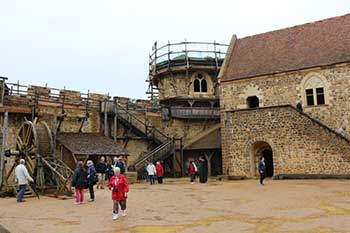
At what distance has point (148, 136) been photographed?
26969 mm

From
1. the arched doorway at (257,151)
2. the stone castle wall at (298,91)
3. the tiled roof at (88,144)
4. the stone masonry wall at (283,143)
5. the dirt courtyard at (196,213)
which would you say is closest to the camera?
the dirt courtyard at (196,213)

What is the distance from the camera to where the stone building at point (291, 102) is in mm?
19141

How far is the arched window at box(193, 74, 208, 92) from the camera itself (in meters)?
32.8

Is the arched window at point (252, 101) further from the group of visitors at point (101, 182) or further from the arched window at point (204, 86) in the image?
the group of visitors at point (101, 182)

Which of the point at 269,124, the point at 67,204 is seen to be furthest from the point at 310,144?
the point at 67,204

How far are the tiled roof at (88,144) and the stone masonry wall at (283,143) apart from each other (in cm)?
653

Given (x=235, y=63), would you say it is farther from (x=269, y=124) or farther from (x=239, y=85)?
(x=269, y=124)

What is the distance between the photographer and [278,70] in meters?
22.7

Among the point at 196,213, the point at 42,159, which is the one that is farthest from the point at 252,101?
the point at 196,213

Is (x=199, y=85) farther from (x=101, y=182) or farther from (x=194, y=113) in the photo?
(x=101, y=182)

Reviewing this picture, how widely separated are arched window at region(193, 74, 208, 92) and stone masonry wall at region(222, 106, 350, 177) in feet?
32.1

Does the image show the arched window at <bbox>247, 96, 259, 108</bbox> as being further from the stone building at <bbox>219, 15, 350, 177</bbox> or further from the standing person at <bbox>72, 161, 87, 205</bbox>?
the standing person at <bbox>72, 161, 87, 205</bbox>

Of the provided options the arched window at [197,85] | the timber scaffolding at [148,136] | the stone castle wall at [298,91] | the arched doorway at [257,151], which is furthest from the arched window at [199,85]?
the arched doorway at [257,151]

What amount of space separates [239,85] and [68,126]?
11051mm
